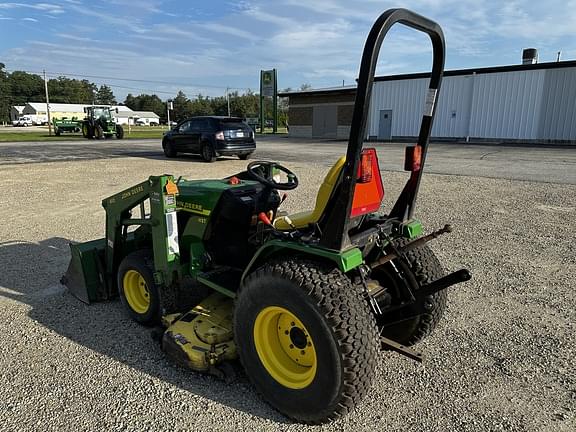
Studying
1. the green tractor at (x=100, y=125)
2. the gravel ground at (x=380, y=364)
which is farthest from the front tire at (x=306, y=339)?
the green tractor at (x=100, y=125)

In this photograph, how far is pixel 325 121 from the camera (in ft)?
118

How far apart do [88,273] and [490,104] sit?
2575 centimetres

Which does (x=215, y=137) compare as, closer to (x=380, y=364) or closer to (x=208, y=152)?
(x=208, y=152)

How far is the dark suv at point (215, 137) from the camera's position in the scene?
14.4 meters

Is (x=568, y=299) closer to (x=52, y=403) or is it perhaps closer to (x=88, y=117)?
(x=52, y=403)

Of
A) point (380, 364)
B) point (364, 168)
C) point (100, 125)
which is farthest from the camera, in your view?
point (100, 125)

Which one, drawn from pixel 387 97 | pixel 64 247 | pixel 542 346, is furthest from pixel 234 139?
pixel 387 97

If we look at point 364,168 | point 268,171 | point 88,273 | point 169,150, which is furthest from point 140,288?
point 169,150

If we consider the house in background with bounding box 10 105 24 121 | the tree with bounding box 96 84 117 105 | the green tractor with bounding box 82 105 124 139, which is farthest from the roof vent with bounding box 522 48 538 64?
the tree with bounding box 96 84 117 105

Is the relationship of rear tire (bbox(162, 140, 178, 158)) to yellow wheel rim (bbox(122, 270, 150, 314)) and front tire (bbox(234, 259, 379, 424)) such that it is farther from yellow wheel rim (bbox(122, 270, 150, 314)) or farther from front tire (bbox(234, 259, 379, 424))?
front tire (bbox(234, 259, 379, 424))

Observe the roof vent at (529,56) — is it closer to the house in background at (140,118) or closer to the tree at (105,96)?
the house in background at (140,118)

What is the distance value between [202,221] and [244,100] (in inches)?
3455

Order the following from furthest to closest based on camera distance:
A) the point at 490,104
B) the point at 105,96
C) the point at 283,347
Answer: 1. the point at 105,96
2. the point at 490,104
3. the point at 283,347

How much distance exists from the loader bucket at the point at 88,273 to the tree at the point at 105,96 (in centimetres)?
14627
